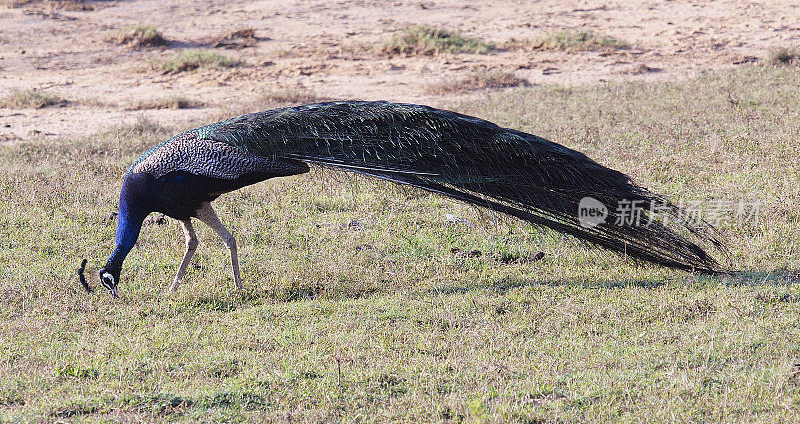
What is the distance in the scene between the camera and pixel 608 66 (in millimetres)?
13094

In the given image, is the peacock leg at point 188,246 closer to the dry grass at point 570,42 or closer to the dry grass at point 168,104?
the dry grass at point 168,104

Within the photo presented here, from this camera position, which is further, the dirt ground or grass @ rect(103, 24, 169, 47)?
grass @ rect(103, 24, 169, 47)

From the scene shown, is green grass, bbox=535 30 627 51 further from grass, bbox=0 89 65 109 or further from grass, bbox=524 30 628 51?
grass, bbox=0 89 65 109

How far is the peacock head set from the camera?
529 centimetres

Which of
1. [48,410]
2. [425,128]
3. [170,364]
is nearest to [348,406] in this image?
[170,364]

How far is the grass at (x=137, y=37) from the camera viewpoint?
14615mm

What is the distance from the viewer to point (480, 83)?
12.2 metres

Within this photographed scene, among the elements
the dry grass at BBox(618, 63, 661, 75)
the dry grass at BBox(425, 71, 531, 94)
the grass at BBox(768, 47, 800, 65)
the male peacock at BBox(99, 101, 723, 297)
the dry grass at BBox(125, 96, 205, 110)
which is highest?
the male peacock at BBox(99, 101, 723, 297)

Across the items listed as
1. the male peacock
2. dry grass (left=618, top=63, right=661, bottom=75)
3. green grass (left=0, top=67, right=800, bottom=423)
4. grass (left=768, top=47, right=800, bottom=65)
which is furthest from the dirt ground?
the male peacock

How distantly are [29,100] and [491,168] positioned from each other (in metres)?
8.22

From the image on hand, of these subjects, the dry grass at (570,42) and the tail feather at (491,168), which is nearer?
the tail feather at (491,168)

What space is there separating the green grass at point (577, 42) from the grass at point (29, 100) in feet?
25.5

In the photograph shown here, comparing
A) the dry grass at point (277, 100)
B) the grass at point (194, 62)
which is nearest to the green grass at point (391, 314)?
the dry grass at point (277, 100)

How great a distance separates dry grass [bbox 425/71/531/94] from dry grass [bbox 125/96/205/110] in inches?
130
